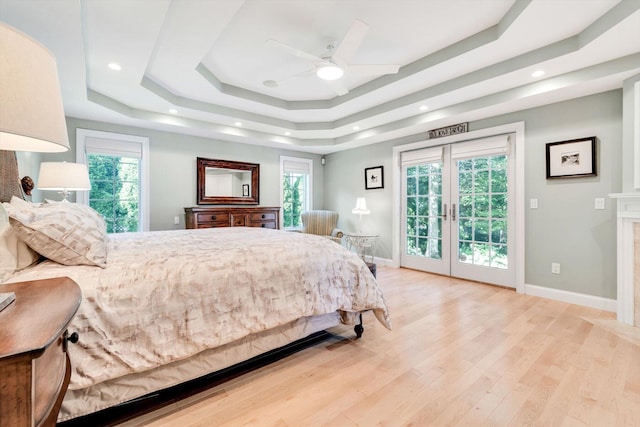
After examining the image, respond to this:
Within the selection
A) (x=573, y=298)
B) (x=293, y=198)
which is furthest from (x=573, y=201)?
(x=293, y=198)

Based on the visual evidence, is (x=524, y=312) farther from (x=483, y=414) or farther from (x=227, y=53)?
(x=227, y=53)

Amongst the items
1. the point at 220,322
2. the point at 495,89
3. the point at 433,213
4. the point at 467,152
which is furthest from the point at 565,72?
the point at 220,322

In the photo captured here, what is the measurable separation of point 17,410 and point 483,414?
184 cm

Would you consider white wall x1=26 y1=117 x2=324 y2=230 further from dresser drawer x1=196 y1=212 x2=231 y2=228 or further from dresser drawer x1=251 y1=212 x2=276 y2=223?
dresser drawer x1=251 y1=212 x2=276 y2=223

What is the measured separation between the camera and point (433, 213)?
4566 millimetres

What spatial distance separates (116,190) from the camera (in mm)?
4195

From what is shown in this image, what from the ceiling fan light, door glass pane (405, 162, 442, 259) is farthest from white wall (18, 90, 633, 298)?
the ceiling fan light

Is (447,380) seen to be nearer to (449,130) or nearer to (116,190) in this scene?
(449,130)

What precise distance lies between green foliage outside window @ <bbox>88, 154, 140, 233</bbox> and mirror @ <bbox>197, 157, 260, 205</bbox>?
0.91 meters

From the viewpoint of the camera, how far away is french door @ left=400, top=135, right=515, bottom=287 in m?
3.78

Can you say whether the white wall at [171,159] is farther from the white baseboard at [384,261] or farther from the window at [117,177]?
the white baseboard at [384,261]

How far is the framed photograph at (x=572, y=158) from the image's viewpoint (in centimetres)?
305

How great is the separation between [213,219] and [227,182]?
875 mm

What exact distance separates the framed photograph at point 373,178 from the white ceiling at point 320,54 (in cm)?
111
